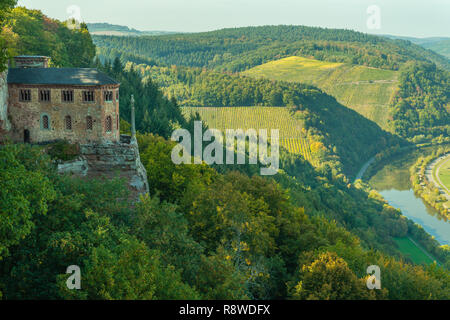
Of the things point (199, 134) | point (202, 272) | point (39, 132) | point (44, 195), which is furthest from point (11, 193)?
point (199, 134)

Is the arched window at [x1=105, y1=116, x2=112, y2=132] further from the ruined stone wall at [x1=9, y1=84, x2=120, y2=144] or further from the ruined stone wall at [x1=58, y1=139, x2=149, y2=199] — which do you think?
the ruined stone wall at [x1=58, y1=139, x2=149, y2=199]

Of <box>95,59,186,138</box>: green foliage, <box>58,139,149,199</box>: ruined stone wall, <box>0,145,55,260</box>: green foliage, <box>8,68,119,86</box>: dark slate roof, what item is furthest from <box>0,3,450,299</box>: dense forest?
<box>95,59,186,138</box>: green foliage

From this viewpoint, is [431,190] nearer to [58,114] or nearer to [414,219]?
[414,219]

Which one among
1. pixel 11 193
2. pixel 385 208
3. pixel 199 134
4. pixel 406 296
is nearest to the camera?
pixel 11 193

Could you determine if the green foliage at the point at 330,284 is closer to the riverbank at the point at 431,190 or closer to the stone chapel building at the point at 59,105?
the stone chapel building at the point at 59,105

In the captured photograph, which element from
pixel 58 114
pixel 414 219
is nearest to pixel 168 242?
pixel 58 114
